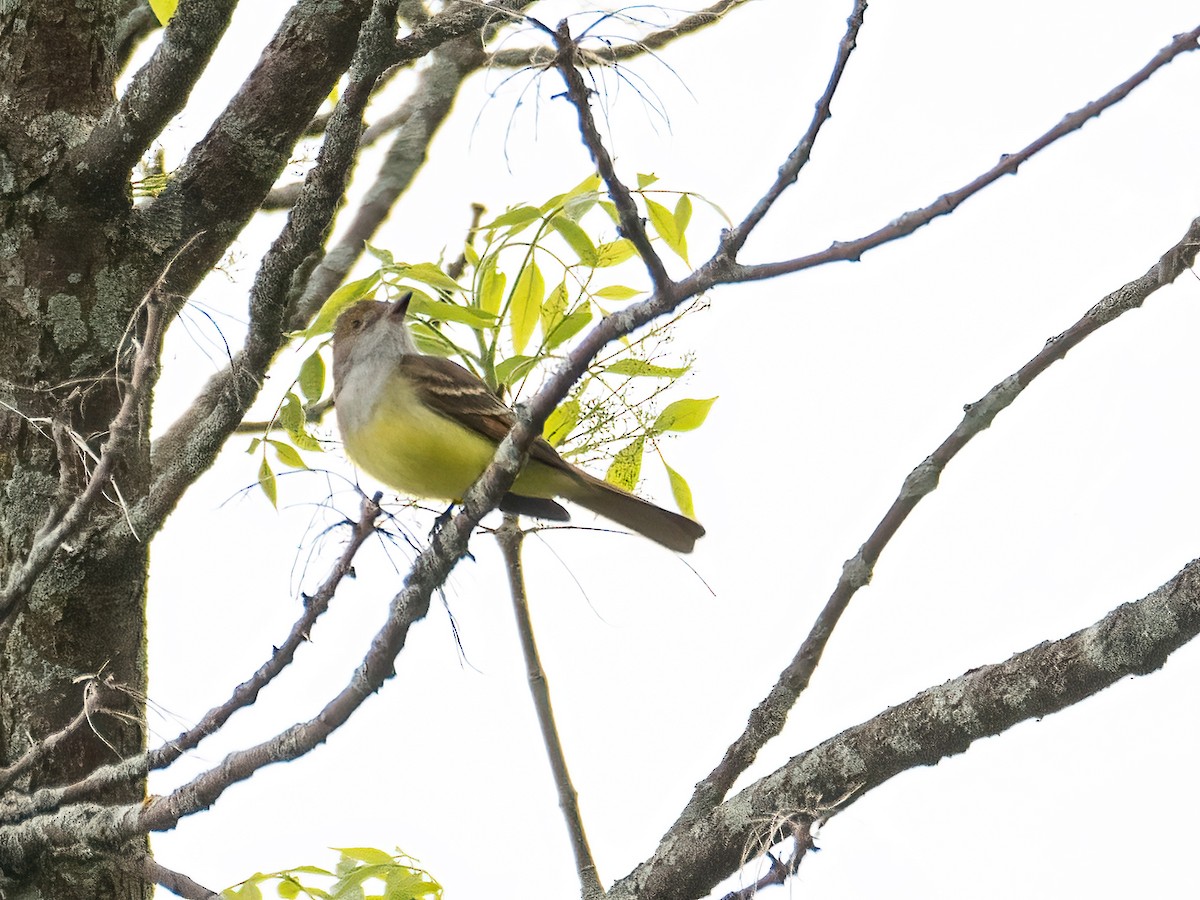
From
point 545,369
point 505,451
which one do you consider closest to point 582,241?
point 545,369

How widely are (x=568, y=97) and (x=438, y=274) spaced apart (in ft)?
3.78

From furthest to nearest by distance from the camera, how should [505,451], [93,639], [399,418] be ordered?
1. [399,418]
2. [93,639]
3. [505,451]

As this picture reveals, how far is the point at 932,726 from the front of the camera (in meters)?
2.19

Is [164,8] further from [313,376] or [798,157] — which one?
[798,157]

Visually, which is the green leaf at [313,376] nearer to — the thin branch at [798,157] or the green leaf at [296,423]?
the green leaf at [296,423]

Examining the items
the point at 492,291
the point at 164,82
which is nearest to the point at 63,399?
the point at 164,82

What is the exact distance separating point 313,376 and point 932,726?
5.84 ft

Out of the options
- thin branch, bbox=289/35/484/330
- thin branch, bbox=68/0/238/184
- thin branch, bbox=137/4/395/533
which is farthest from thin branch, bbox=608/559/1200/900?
thin branch, bbox=289/35/484/330

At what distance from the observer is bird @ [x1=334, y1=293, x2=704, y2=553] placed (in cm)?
366

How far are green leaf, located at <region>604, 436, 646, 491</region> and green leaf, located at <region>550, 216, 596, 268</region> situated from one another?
0.49m

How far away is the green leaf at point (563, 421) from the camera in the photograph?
3.14 m

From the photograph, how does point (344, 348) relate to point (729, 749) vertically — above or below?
above

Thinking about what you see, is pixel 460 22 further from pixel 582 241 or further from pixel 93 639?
pixel 93 639

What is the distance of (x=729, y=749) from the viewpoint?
105 inches
